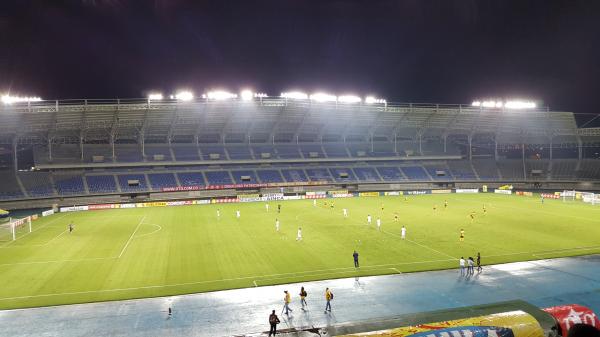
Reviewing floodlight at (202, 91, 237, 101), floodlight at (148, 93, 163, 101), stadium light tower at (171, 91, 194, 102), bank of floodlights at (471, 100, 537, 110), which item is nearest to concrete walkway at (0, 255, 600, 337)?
floodlight at (148, 93, 163, 101)

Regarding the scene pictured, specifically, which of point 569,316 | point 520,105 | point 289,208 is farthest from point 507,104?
point 569,316

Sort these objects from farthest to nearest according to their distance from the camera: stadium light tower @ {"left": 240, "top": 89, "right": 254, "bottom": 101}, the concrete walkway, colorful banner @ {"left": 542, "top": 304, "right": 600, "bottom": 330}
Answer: stadium light tower @ {"left": 240, "top": 89, "right": 254, "bottom": 101} < the concrete walkway < colorful banner @ {"left": 542, "top": 304, "right": 600, "bottom": 330}

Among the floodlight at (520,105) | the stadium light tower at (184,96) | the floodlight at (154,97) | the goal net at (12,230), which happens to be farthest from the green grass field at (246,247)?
the floodlight at (520,105)

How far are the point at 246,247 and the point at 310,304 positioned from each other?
13.9 metres

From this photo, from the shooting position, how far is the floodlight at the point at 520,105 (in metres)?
78.1

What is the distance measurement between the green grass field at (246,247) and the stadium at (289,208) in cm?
23

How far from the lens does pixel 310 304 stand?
19.2 metres

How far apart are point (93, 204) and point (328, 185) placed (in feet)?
139

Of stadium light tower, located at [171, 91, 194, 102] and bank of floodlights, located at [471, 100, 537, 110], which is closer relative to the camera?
stadium light tower, located at [171, 91, 194, 102]

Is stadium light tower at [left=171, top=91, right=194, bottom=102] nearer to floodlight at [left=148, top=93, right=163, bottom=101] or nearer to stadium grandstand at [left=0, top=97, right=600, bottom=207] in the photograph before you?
stadium grandstand at [left=0, top=97, right=600, bottom=207]

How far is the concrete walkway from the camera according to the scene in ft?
55.2

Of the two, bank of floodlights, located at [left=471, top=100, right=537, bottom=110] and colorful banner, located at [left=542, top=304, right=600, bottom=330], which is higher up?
bank of floodlights, located at [left=471, top=100, right=537, bottom=110]

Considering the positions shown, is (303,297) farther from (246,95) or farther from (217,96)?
(246,95)

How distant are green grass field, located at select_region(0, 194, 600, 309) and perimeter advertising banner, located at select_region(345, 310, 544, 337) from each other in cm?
1643
